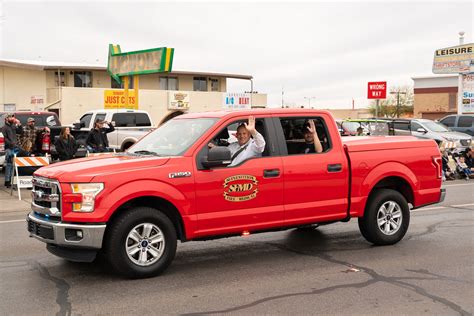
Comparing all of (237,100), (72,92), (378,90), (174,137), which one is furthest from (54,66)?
(174,137)

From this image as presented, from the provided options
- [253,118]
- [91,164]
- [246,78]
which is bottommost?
[91,164]

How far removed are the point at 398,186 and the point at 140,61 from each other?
64.1 ft

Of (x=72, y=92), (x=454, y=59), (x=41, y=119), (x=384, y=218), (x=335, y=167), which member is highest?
(x=454, y=59)

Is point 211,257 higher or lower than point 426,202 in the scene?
lower

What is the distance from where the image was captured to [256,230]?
259 inches

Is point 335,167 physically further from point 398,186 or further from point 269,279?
point 269,279

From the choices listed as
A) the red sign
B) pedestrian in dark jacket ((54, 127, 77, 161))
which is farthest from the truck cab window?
the red sign

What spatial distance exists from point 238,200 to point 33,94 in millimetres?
34698

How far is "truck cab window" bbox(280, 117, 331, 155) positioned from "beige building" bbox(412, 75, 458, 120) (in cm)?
5476

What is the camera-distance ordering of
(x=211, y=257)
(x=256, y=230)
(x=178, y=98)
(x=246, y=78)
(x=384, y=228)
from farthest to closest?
(x=246, y=78) → (x=178, y=98) → (x=384, y=228) → (x=211, y=257) → (x=256, y=230)

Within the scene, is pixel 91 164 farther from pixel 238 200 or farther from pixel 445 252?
pixel 445 252

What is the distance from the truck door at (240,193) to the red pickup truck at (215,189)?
0.5 inches

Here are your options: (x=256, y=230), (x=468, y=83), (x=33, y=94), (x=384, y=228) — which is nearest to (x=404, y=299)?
(x=256, y=230)

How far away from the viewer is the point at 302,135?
720cm
